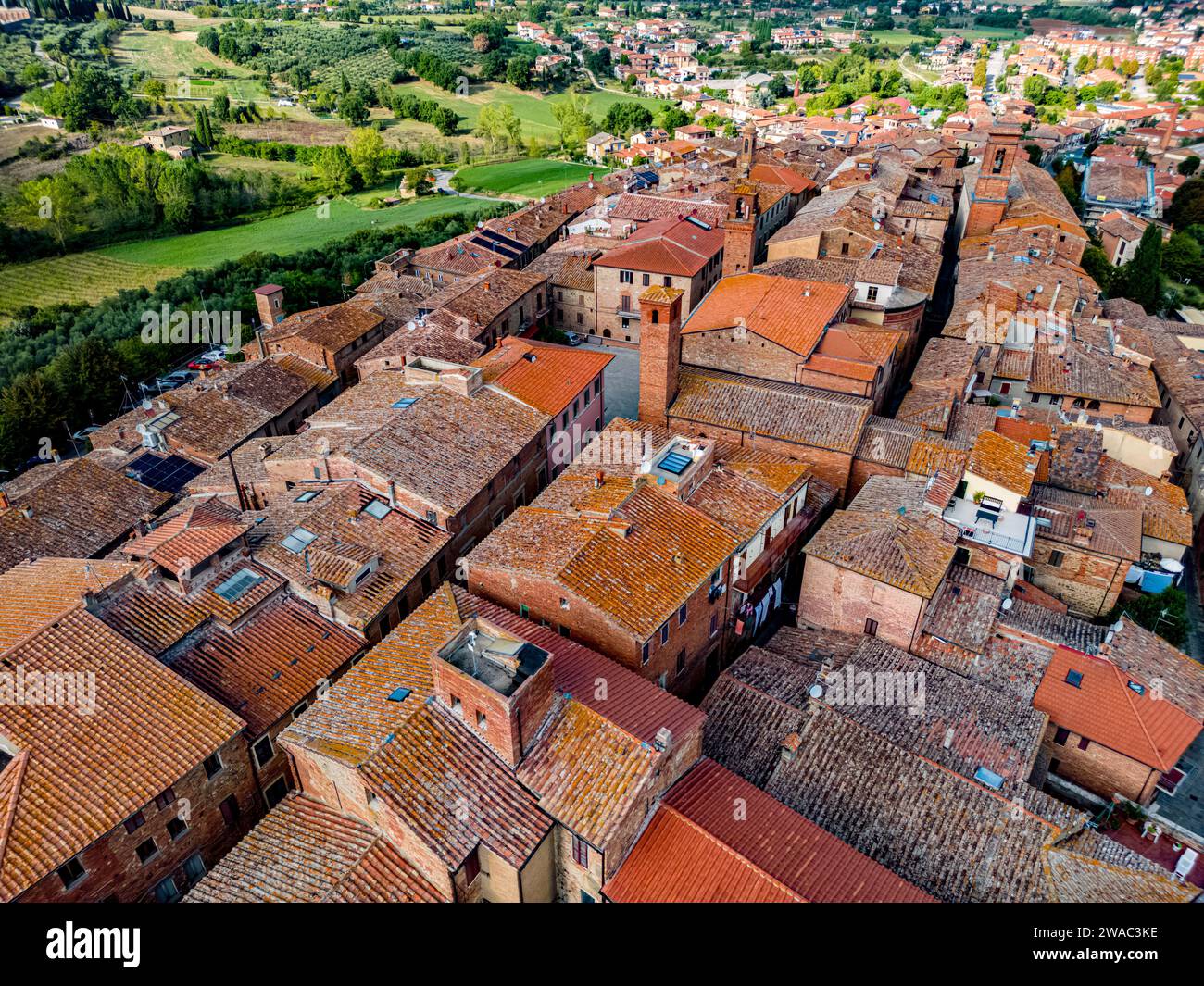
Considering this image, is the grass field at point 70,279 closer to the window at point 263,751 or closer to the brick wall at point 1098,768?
the window at point 263,751

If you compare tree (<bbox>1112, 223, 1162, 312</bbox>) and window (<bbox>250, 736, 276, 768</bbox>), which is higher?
tree (<bbox>1112, 223, 1162, 312</bbox>)

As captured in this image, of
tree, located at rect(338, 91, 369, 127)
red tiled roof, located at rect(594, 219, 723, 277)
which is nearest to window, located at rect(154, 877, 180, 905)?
red tiled roof, located at rect(594, 219, 723, 277)

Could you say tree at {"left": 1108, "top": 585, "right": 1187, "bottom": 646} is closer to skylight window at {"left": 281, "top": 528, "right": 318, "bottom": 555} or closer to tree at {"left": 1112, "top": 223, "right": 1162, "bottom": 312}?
skylight window at {"left": 281, "top": 528, "right": 318, "bottom": 555}

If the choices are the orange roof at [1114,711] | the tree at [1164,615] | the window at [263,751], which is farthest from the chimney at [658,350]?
the window at [263,751]

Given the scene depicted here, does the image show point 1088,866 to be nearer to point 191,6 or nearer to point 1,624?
point 1,624

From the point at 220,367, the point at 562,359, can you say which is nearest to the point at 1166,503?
the point at 562,359

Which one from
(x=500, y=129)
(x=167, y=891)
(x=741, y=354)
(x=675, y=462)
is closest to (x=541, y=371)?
(x=741, y=354)

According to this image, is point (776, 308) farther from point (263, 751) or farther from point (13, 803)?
point (13, 803)
